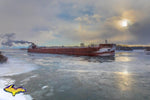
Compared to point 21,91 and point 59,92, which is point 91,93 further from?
point 21,91

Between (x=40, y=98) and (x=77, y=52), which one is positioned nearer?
(x=40, y=98)

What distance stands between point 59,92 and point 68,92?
427 mm

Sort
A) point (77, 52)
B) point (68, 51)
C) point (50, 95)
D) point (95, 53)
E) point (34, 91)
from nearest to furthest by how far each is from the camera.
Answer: point (50, 95) → point (34, 91) → point (95, 53) → point (77, 52) → point (68, 51)

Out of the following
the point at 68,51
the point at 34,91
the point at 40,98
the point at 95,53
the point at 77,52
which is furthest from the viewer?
the point at 68,51

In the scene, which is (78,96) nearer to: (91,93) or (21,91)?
(91,93)

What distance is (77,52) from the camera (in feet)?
112

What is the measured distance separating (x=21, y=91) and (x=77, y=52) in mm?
29781

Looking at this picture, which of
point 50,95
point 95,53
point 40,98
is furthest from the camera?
point 95,53

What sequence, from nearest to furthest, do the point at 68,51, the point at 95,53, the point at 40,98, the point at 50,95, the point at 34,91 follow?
the point at 40,98 < the point at 50,95 < the point at 34,91 < the point at 95,53 < the point at 68,51

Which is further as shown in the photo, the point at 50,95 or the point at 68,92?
the point at 68,92

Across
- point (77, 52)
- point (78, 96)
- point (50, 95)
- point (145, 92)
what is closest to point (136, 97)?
point (145, 92)

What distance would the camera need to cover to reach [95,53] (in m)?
26.9

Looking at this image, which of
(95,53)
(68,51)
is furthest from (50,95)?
(68,51)

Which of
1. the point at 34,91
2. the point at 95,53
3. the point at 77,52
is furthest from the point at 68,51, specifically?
the point at 34,91
